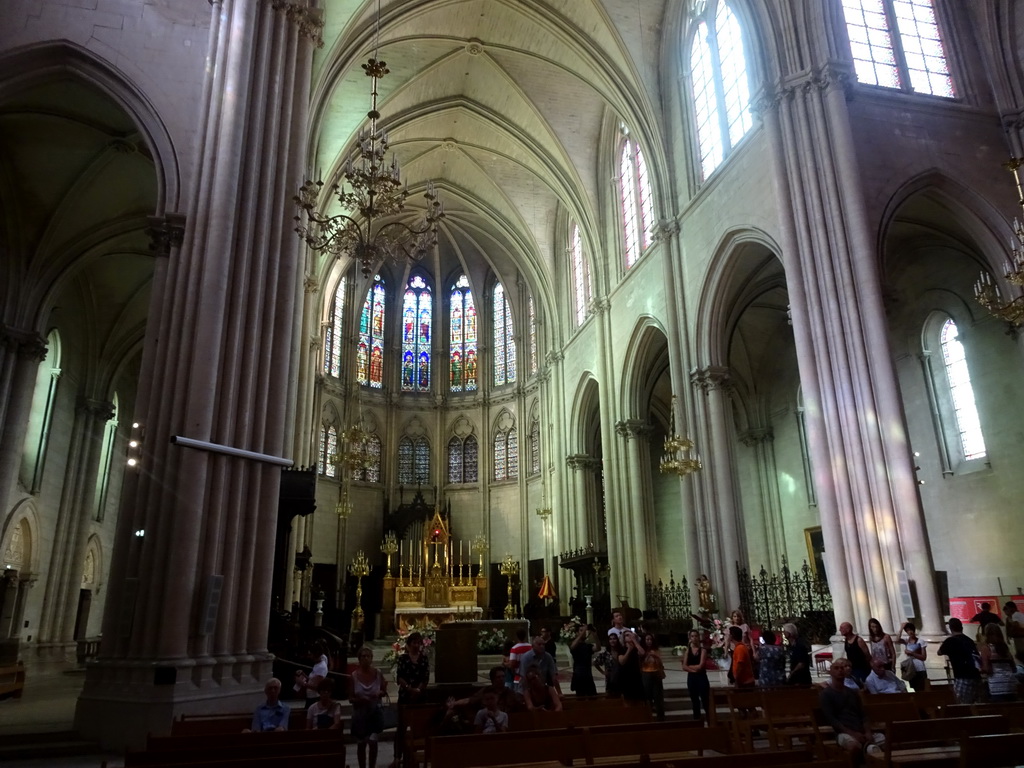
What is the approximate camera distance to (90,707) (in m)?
8.43

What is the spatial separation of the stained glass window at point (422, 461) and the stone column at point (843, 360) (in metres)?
23.2

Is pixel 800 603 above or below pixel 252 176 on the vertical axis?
below

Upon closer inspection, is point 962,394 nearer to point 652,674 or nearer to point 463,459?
point 652,674

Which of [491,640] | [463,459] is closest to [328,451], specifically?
A: [463,459]

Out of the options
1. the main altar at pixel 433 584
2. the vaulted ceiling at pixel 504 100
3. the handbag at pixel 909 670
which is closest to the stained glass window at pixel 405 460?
the main altar at pixel 433 584

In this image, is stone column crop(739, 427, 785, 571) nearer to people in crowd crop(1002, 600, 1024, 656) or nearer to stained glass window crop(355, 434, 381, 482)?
people in crowd crop(1002, 600, 1024, 656)

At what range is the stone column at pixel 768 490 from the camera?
987 inches

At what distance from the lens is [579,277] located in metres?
29.0

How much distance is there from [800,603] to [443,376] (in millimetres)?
21848

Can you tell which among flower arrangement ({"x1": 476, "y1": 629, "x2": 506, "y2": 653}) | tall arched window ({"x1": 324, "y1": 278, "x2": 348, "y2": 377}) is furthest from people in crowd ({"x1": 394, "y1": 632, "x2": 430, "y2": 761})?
tall arched window ({"x1": 324, "y1": 278, "x2": 348, "y2": 377})

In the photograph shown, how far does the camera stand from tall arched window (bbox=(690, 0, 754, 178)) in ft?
58.2

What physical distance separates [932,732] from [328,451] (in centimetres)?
2943

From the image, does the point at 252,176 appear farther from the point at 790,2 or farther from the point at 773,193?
the point at 790,2

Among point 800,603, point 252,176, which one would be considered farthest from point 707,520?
point 252,176
